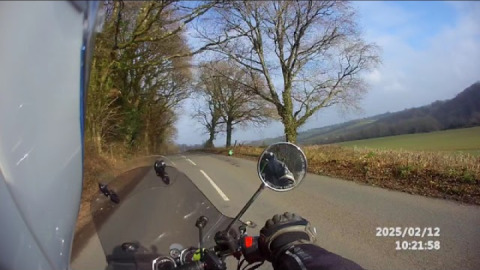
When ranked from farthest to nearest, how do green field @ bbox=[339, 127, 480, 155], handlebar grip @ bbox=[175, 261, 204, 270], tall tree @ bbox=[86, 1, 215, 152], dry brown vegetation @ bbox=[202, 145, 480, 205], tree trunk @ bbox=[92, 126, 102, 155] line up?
dry brown vegetation @ bbox=[202, 145, 480, 205]
green field @ bbox=[339, 127, 480, 155]
handlebar grip @ bbox=[175, 261, 204, 270]
tree trunk @ bbox=[92, 126, 102, 155]
tall tree @ bbox=[86, 1, 215, 152]

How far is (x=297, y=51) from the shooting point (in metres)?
1.83

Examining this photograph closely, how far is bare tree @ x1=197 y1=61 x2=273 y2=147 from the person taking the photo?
188 cm

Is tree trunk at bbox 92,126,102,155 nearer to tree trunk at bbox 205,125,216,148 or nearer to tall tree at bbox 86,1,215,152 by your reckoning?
tall tree at bbox 86,1,215,152

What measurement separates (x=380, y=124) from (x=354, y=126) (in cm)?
13

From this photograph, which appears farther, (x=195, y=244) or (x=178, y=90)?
(x=195, y=244)

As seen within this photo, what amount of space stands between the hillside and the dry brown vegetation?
70 mm

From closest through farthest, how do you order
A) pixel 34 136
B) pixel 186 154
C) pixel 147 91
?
pixel 34 136, pixel 147 91, pixel 186 154

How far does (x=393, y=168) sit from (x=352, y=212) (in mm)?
321

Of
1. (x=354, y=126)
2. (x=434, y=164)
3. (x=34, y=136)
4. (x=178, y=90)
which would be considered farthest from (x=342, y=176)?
(x=34, y=136)

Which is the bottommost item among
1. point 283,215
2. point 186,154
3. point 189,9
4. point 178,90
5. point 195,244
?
point 195,244

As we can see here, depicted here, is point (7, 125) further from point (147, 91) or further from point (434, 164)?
point (434, 164)

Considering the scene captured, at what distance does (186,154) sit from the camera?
2172 mm

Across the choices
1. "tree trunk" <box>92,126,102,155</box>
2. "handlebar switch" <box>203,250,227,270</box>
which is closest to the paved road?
"handlebar switch" <box>203,250,227,270</box>

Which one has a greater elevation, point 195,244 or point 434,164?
point 434,164
